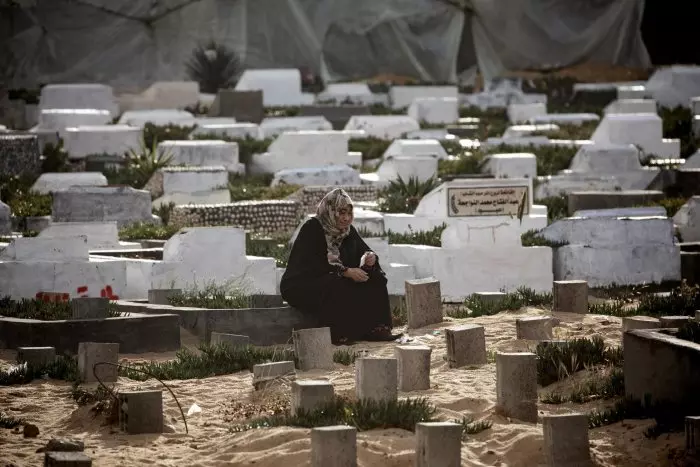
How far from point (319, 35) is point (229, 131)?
941cm

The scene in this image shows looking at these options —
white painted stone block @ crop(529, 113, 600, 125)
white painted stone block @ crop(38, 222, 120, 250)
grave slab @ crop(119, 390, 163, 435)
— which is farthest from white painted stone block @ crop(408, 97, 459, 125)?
grave slab @ crop(119, 390, 163, 435)

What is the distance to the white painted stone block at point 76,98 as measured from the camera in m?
27.5

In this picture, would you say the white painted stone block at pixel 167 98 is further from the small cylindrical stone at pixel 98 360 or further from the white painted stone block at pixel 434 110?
the small cylindrical stone at pixel 98 360

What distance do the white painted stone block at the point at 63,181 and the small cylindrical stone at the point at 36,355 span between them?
30.3 feet

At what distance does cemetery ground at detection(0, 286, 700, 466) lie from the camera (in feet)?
24.6

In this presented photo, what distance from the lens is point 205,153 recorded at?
851 inches

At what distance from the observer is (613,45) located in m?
32.8

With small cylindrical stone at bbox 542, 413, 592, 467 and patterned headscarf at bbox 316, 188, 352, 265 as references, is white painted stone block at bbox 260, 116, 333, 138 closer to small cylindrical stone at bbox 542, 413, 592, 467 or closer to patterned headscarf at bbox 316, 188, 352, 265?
patterned headscarf at bbox 316, 188, 352, 265

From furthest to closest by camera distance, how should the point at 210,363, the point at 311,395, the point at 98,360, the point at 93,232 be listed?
the point at 93,232 → the point at 210,363 → the point at 98,360 → the point at 311,395

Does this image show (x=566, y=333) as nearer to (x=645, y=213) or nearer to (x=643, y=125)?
(x=645, y=213)

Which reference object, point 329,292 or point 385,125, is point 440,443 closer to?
point 329,292

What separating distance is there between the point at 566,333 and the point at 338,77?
901 inches

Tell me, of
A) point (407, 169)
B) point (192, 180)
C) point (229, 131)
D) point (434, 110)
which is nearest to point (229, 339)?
point (192, 180)

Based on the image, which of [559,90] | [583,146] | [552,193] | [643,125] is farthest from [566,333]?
[559,90]
